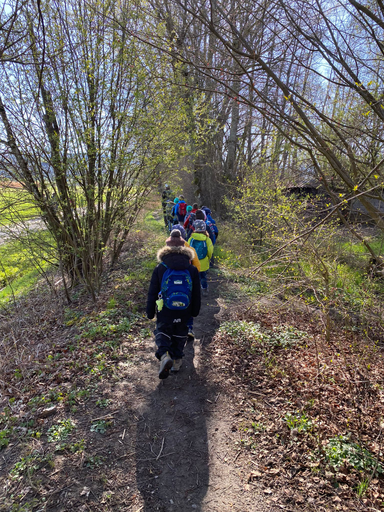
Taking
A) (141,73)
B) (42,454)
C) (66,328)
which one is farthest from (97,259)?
(42,454)

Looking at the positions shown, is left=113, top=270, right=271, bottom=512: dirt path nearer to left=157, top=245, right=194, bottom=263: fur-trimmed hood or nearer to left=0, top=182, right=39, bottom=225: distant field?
left=157, top=245, right=194, bottom=263: fur-trimmed hood

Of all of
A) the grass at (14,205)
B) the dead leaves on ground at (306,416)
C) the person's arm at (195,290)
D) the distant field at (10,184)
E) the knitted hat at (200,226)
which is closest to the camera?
the dead leaves on ground at (306,416)

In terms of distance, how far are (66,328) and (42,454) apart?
129 inches

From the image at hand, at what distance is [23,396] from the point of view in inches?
155

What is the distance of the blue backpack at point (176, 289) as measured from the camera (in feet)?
12.7

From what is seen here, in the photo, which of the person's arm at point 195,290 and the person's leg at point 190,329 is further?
the person's leg at point 190,329

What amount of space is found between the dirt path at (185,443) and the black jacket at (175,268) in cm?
99

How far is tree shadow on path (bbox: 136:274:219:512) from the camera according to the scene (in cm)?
270

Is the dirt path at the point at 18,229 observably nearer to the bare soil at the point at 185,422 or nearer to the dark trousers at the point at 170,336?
the bare soil at the point at 185,422

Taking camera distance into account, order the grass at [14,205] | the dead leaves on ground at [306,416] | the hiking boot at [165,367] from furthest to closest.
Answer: the grass at [14,205], the hiking boot at [165,367], the dead leaves on ground at [306,416]

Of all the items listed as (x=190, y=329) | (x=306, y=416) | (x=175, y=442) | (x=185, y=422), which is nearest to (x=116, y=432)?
(x=175, y=442)

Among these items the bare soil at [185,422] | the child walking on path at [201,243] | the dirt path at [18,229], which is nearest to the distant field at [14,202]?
the dirt path at [18,229]

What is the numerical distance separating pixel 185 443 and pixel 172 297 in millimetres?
1671

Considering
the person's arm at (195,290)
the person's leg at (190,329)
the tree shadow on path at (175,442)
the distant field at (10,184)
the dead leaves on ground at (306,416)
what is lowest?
Result: the tree shadow on path at (175,442)
